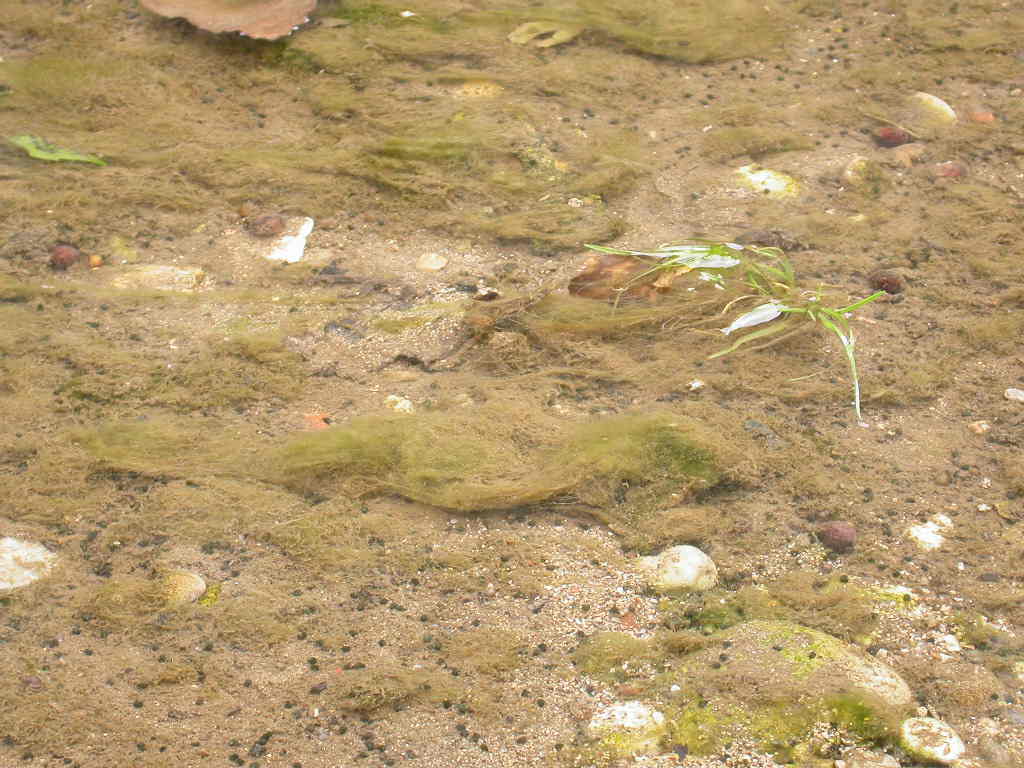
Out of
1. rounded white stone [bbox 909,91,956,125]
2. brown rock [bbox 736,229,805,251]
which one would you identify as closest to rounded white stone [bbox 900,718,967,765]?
brown rock [bbox 736,229,805,251]

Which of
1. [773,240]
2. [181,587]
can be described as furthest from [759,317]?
[181,587]

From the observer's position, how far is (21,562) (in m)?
2.53

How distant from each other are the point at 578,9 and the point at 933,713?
12.0 ft

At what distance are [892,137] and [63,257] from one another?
3171 millimetres

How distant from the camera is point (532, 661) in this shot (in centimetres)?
234

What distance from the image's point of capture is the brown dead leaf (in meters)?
4.45

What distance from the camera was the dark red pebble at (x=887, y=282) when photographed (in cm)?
336

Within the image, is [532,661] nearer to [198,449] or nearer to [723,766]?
[723,766]

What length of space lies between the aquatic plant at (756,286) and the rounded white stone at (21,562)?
1.88 m

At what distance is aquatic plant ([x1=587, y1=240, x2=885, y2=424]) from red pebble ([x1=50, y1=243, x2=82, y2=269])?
182cm

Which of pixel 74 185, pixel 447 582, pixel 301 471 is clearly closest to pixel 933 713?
pixel 447 582

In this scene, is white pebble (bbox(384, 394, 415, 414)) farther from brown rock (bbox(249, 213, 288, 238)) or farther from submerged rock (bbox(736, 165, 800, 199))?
submerged rock (bbox(736, 165, 800, 199))

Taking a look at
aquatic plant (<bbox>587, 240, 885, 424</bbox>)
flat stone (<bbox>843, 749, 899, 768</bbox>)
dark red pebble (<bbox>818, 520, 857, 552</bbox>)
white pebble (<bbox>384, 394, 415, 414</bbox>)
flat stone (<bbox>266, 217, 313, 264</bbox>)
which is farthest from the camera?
flat stone (<bbox>266, 217, 313, 264</bbox>)

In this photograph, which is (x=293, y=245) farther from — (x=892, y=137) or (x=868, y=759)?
(x=868, y=759)
